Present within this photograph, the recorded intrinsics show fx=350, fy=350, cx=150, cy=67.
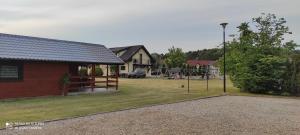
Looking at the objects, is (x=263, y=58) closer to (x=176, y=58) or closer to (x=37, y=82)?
(x=37, y=82)

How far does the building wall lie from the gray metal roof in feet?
1.63

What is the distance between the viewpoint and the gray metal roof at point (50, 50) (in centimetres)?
1769

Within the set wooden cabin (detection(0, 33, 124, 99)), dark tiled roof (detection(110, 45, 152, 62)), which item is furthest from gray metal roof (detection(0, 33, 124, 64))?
dark tiled roof (detection(110, 45, 152, 62))

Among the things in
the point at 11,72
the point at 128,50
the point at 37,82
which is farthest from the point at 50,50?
the point at 128,50

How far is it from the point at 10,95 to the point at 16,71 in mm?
1262

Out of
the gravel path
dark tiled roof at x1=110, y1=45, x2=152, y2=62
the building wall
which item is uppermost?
dark tiled roof at x1=110, y1=45, x2=152, y2=62

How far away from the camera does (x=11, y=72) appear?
17.4 metres

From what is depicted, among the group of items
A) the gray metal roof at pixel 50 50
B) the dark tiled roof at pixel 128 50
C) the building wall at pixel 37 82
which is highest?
the dark tiled roof at pixel 128 50

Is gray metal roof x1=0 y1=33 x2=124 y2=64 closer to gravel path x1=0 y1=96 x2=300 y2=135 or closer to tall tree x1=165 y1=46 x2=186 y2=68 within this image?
gravel path x1=0 y1=96 x2=300 y2=135

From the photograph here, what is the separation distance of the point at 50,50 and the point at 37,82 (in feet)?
7.31

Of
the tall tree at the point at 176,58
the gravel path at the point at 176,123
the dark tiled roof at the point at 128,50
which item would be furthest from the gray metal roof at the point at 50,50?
the tall tree at the point at 176,58

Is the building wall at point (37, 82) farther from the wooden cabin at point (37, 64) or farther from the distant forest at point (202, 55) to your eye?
the distant forest at point (202, 55)

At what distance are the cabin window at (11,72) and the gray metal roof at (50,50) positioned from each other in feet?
1.92

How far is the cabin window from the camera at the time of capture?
16.9 meters
